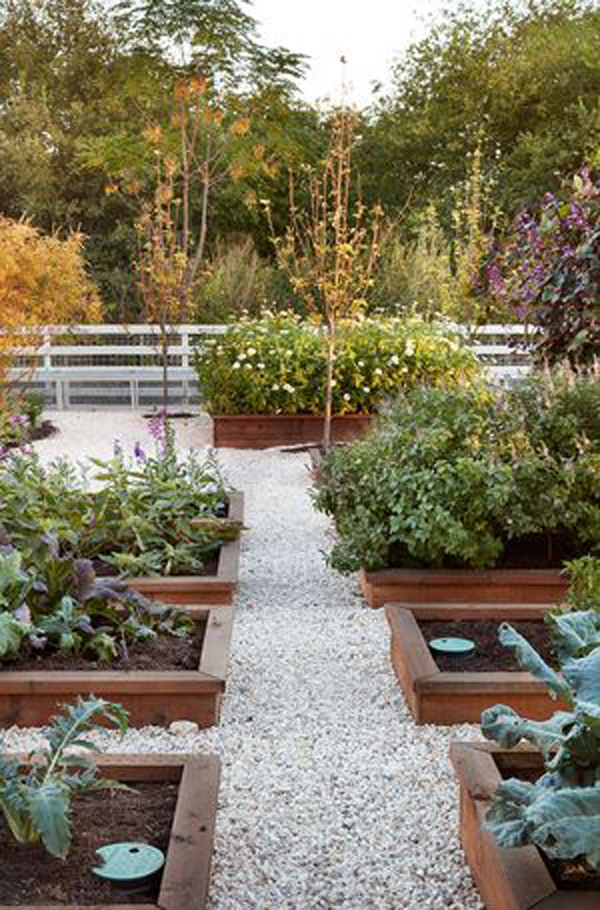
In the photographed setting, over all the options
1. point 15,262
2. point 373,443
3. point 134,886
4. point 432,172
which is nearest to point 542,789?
point 134,886

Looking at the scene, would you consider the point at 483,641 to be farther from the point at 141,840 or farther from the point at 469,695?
the point at 141,840

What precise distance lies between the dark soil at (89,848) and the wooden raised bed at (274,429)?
760 centimetres

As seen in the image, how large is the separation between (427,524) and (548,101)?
58.6 feet

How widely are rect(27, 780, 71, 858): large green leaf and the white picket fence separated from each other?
9948mm

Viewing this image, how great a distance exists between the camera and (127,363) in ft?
46.8

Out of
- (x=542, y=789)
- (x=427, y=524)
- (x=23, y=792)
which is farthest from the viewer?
(x=427, y=524)

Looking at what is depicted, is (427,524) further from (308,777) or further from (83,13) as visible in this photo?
(83,13)

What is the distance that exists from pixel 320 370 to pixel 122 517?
5169mm

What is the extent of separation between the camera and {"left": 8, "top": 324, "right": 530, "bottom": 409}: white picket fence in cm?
1288

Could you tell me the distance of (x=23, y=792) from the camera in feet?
9.02

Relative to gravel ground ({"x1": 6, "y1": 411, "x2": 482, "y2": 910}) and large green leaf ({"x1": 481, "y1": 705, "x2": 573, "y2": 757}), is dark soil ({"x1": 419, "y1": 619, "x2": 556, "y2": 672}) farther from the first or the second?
large green leaf ({"x1": 481, "y1": 705, "x2": 573, "y2": 757})

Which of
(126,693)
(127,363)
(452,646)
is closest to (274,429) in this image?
(127,363)

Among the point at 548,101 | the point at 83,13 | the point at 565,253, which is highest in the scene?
the point at 83,13

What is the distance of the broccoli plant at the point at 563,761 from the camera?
2.28 meters
